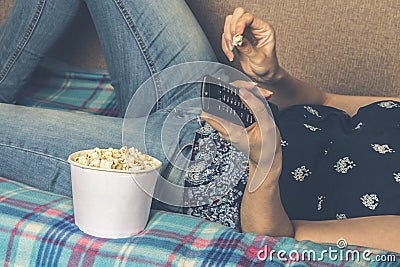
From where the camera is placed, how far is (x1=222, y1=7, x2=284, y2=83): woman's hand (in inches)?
36.5

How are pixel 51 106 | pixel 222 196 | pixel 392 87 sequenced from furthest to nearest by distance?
pixel 51 106
pixel 392 87
pixel 222 196

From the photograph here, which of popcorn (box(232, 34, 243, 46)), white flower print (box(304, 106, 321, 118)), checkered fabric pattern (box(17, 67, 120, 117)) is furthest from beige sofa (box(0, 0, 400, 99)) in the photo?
popcorn (box(232, 34, 243, 46))

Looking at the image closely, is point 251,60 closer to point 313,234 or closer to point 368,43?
point 313,234

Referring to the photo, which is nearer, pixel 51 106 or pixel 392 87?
pixel 392 87

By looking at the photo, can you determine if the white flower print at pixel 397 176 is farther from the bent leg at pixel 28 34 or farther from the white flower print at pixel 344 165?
the bent leg at pixel 28 34

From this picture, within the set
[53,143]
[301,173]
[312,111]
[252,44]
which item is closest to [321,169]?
[301,173]

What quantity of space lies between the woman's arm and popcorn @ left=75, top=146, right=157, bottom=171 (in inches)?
10.7

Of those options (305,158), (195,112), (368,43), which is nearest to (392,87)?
(368,43)

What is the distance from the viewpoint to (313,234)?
927mm

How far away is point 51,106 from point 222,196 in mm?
662

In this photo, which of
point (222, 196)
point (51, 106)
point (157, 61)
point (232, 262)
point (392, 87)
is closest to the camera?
point (232, 262)

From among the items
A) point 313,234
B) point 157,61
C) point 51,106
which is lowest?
point 313,234

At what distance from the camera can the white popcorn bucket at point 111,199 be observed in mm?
829

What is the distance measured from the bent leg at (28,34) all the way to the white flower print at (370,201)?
742 millimetres
